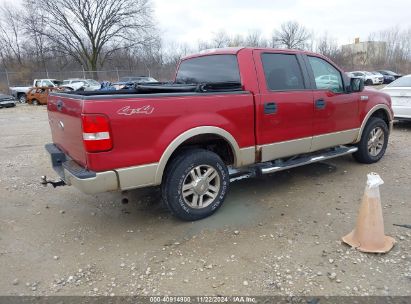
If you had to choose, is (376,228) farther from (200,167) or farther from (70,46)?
(70,46)

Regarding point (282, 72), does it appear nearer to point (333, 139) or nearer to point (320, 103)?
point (320, 103)

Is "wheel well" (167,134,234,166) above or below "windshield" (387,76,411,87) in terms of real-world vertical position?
below

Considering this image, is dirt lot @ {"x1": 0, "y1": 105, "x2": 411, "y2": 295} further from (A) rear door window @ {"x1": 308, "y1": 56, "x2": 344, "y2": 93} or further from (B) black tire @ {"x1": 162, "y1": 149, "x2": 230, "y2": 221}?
(A) rear door window @ {"x1": 308, "y1": 56, "x2": 344, "y2": 93}

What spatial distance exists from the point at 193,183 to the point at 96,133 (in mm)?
1235

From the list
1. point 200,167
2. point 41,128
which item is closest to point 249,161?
point 200,167

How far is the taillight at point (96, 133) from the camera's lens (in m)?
3.11

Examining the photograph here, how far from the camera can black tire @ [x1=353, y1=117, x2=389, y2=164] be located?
5.76m

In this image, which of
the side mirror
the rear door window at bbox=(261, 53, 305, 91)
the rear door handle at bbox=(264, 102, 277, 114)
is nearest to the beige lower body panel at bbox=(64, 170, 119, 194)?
the rear door handle at bbox=(264, 102, 277, 114)

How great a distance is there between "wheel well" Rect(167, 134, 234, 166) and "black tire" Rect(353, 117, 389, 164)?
273 centimetres

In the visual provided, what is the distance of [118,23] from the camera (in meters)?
40.7

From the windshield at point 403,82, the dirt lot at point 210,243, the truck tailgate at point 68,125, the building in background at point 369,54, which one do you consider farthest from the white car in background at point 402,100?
the building in background at point 369,54

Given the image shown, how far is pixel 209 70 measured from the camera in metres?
4.71

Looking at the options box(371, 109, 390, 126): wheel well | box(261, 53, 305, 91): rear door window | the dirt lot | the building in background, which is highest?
the building in background

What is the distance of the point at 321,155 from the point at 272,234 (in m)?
1.94
